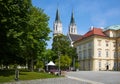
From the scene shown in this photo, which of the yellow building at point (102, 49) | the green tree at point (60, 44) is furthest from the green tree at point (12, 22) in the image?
the yellow building at point (102, 49)

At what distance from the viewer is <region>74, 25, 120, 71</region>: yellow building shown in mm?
88188

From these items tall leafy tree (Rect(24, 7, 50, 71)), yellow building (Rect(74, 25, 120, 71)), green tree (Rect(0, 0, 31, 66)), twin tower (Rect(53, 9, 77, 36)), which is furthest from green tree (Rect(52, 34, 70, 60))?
twin tower (Rect(53, 9, 77, 36))

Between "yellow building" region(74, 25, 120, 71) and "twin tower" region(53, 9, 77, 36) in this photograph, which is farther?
"twin tower" region(53, 9, 77, 36)

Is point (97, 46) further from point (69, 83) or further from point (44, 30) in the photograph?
point (69, 83)

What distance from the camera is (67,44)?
288 ft

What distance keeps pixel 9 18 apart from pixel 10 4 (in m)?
1.53

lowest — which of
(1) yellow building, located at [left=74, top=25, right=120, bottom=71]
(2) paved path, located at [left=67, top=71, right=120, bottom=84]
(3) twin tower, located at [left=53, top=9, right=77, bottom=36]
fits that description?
(2) paved path, located at [left=67, top=71, right=120, bottom=84]

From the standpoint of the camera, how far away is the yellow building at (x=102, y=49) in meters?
88.2

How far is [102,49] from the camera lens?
3536 inches

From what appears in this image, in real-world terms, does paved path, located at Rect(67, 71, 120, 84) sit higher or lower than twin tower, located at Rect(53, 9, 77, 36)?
lower

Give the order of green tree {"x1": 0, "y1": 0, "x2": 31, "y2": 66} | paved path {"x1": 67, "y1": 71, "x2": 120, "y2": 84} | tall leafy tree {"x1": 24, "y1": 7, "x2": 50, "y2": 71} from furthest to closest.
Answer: tall leafy tree {"x1": 24, "y1": 7, "x2": 50, "y2": 71} < paved path {"x1": 67, "y1": 71, "x2": 120, "y2": 84} < green tree {"x1": 0, "y1": 0, "x2": 31, "y2": 66}

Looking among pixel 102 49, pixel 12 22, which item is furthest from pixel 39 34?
pixel 102 49

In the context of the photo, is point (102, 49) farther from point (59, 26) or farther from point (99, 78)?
point (59, 26)

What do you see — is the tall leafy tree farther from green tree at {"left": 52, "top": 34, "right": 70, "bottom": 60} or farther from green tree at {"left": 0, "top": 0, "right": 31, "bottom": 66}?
green tree at {"left": 52, "top": 34, "right": 70, "bottom": 60}
